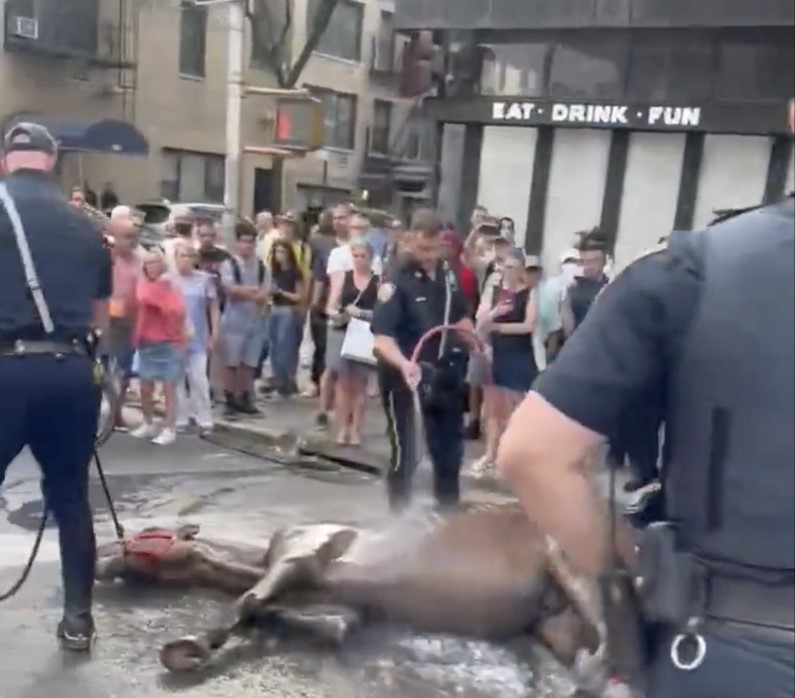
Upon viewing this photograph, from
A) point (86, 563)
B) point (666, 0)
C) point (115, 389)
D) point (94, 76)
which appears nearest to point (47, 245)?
point (86, 563)

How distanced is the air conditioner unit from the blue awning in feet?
5.68

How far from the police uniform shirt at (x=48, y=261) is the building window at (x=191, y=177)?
Answer: 85.4ft

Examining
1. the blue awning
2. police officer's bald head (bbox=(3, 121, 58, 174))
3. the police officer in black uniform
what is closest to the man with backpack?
police officer's bald head (bbox=(3, 121, 58, 174))

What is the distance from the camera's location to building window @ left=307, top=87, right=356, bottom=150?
119 ft

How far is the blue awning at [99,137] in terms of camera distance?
2395 centimetres

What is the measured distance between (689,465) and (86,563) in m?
3.07

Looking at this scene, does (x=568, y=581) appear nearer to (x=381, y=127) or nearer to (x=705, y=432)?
(x=705, y=432)

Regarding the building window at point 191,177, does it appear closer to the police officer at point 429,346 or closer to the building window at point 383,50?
the building window at point 383,50

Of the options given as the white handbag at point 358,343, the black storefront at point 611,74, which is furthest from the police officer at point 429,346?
the black storefront at point 611,74

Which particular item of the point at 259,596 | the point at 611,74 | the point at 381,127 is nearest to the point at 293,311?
the point at 611,74

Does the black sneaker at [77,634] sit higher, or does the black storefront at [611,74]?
the black storefront at [611,74]

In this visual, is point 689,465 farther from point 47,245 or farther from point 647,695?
point 47,245

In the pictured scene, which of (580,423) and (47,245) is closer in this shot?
(580,423)

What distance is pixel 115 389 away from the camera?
9.34 m
